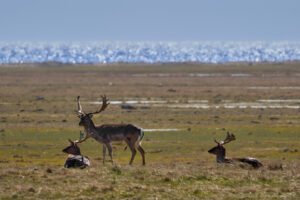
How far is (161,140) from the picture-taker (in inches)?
1232

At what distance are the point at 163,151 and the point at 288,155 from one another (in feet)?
16.7

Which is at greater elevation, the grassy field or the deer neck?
the deer neck

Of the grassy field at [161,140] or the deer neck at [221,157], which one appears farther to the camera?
the deer neck at [221,157]

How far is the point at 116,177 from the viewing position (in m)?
15.6

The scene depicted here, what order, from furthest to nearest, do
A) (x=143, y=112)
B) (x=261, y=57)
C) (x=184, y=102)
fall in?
(x=261, y=57)
(x=184, y=102)
(x=143, y=112)

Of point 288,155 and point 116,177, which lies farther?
point 288,155

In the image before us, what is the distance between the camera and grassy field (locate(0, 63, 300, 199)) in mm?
14719

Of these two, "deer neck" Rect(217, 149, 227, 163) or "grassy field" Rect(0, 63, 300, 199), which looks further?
"deer neck" Rect(217, 149, 227, 163)

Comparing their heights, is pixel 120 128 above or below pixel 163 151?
above

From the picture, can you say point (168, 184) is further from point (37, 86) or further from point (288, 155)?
point (37, 86)

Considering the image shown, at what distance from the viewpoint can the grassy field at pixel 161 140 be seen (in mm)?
14719

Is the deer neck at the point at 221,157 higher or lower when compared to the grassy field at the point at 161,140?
higher

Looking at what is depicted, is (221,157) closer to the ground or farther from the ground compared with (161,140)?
farther from the ground

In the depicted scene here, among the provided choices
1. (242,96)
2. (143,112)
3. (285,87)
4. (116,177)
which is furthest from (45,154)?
(285,87)
